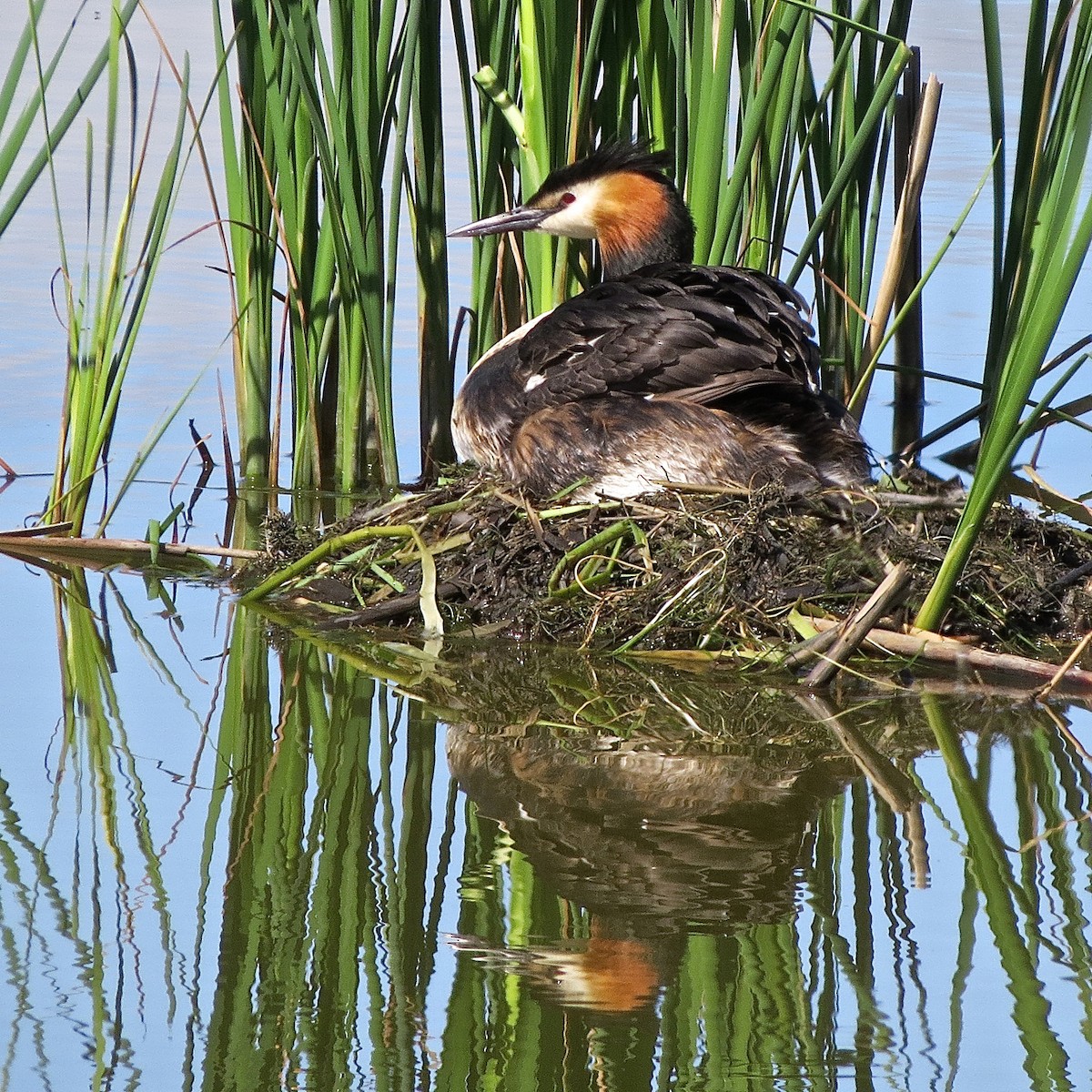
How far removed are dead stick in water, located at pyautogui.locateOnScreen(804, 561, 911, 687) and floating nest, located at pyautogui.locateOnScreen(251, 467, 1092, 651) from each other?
0.14 metres

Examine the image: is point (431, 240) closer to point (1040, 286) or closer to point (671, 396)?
point (671, 396)

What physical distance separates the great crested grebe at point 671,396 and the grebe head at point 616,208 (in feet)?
1.39

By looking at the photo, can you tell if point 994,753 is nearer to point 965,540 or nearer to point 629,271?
point 965,540

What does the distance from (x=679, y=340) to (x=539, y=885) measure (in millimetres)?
1862

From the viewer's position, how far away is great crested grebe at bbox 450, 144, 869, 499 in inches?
166

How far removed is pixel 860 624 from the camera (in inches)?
142

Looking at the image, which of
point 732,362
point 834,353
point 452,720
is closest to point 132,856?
point 452,720

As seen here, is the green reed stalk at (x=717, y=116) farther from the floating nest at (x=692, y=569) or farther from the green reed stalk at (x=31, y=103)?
the green reed stalk at (x=31, y=103)

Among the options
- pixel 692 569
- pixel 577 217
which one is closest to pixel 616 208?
pixel 577 217

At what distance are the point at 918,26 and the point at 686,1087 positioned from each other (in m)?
11.9

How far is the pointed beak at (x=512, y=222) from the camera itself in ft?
15.9

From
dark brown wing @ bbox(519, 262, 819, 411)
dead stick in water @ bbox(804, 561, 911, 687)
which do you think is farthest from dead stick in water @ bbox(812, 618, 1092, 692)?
dark brown wing @ bbox(519, 262, 819, 411)

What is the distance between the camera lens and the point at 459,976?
94.4 inches

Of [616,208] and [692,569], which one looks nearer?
[692,569]
